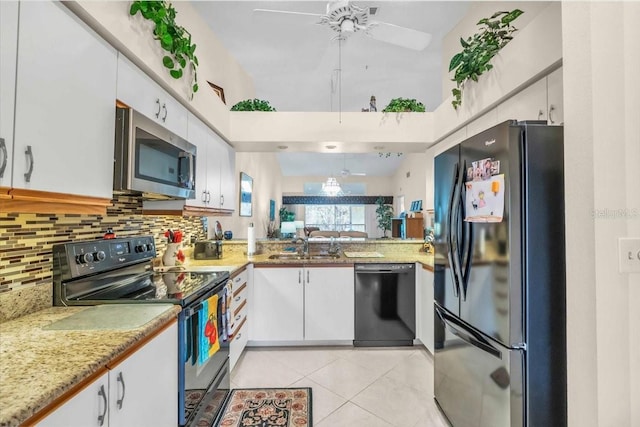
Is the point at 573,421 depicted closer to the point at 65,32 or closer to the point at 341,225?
the point at 65,32

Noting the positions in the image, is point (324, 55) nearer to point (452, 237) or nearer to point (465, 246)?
point (452, 237)

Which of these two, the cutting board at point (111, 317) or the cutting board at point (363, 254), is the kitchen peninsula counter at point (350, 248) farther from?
the cutting board at point (111, 317)

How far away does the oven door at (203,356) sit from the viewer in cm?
143

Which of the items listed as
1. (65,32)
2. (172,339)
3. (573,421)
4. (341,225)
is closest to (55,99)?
(65,32)

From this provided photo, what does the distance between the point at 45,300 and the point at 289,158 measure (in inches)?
306

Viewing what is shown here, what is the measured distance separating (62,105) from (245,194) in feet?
11.6

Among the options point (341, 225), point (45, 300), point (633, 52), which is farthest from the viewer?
point (341, 225)

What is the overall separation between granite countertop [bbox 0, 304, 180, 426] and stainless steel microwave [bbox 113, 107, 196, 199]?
2.05 feet

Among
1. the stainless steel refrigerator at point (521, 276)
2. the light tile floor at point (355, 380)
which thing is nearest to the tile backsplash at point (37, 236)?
the light tile floor at point (355, 380)

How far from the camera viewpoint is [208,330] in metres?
1.71

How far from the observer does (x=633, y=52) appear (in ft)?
3.25

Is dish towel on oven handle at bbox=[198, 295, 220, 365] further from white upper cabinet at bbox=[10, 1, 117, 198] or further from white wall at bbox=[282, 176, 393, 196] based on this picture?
white wall at bbox=[282, 176, 393, 196]

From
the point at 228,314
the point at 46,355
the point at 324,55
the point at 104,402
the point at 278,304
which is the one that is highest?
the point at 324,55

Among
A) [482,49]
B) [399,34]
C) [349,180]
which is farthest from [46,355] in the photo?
[349,180]
